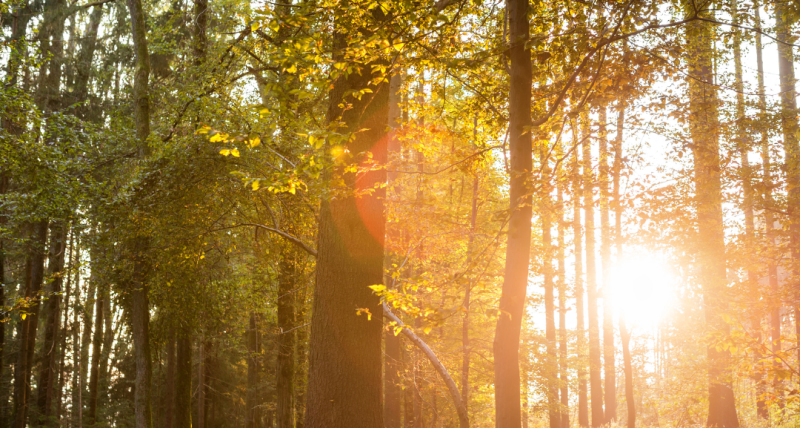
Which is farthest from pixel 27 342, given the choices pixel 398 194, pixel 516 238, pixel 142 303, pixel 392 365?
pixel 516 238

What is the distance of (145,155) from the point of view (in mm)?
10648

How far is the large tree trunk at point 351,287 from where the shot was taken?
4.52 meters

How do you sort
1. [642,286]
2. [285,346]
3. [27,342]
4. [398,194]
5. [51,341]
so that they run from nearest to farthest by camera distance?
1. [398,194]
2. [285,346]
3. [642,286]
4. [27,342]
5. [51,341]

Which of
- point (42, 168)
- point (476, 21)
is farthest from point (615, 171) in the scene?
point (42, 168)

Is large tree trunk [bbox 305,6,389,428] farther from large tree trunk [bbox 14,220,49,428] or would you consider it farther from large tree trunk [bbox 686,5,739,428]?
large tree trunk [bbox 14,220,49,428]

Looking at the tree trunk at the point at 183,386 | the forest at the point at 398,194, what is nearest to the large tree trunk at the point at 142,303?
the forest at the point at 398,194

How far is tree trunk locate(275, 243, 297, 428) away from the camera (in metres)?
10.8

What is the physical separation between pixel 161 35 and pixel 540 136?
29.4 ft

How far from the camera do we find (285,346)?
1102 centimetres

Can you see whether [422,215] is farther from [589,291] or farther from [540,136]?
[589,291]

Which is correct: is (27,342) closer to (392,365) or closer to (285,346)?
(285,346)

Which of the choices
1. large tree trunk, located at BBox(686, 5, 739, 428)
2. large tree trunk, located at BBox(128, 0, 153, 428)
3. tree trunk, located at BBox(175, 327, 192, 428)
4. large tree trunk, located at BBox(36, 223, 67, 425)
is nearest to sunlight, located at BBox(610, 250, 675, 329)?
large tree trunk, located at BBox(686, 5, 739, 428)

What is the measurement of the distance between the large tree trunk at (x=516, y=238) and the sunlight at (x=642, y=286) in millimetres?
9707

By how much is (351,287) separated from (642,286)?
40.8 feet
